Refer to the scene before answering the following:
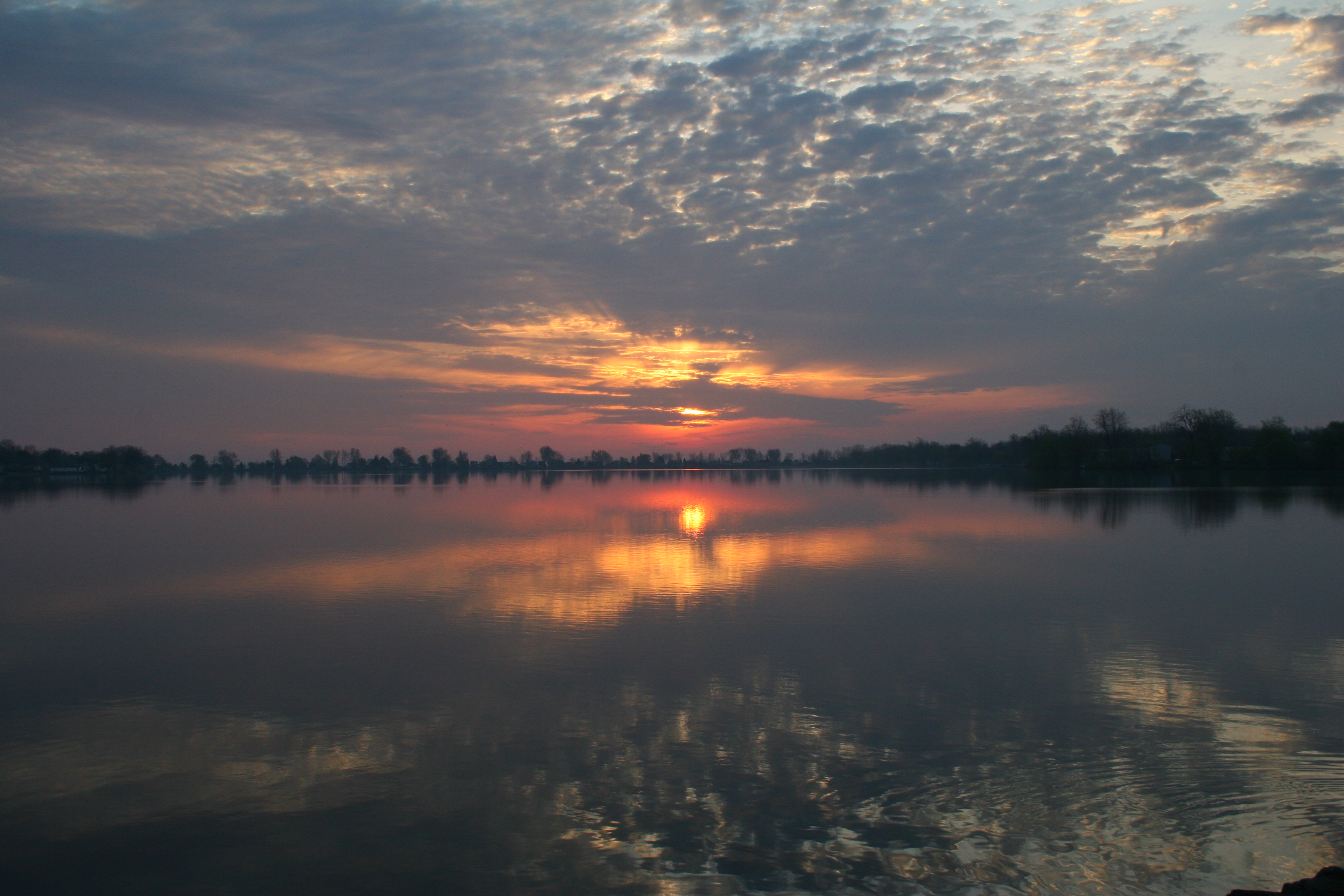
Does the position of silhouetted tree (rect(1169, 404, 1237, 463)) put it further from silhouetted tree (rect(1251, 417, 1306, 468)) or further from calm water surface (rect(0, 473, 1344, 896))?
calm water surface (rect(0, 473, 1344, 896))

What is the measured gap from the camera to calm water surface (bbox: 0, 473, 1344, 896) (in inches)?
199

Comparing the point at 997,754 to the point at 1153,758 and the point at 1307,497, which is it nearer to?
the point at 1153,758

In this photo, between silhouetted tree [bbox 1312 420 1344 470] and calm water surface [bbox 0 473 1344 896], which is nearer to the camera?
calm water surface [bbox 0 473 1344 896]

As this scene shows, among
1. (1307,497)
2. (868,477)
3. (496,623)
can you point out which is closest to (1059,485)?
(1307,497)

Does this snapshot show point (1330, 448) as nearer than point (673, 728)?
No

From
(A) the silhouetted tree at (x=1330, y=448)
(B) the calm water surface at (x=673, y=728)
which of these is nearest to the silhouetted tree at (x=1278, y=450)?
(A) the silhouetted tree at (x=1330, y=448)

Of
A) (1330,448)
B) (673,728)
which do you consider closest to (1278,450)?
(1330,448)

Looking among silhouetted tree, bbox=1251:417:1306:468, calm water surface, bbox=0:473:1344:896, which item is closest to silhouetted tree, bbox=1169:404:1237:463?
silhouetted tree, bbox=1251:417:1306:468

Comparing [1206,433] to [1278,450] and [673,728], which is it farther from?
[673,728]

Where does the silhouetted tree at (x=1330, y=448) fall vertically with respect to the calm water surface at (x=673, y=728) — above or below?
above

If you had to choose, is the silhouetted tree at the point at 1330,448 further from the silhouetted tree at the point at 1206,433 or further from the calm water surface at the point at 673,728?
the calm water surface at the point at 673,728

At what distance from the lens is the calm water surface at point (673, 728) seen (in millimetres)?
5043

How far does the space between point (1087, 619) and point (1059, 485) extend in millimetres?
53277

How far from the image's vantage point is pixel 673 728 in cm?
734
